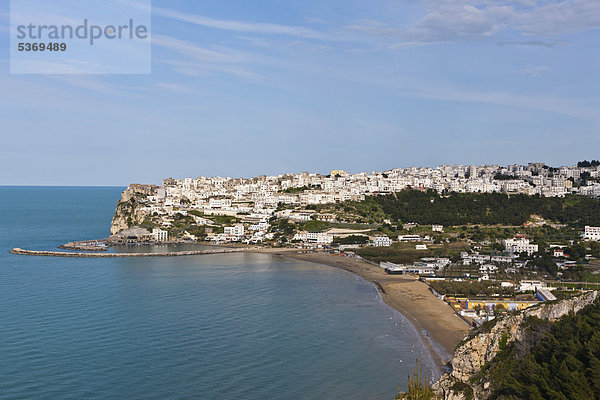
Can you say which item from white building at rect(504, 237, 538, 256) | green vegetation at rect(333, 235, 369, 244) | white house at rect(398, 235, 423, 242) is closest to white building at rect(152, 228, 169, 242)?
green vegetation at rect(333, 235, 369, 244)

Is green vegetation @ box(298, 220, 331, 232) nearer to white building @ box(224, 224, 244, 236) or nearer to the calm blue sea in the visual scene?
white building @ box(224, 224, 244, 236)

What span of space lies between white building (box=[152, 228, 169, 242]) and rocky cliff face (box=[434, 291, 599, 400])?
41.4 metres

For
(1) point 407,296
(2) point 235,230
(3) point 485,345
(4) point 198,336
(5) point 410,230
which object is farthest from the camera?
(2) point 235,230

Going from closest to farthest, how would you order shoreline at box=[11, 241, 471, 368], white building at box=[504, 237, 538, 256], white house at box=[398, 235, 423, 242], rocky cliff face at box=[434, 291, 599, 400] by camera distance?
rocky cliff face at box=[434, 291, 599, 400], shoreline at box=[11, 241, 471, 368], white building at box=[504, 237, 538, 256], white house at box=[398, 235, 423, 242]

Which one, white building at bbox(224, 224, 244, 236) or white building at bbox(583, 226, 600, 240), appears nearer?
white building at bbox(583, 226, 600, 240)

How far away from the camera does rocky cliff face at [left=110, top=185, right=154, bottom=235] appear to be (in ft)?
178

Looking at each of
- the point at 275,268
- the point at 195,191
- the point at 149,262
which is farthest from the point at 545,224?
the point at 195,191

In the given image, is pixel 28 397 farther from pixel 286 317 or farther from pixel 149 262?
pixel 149 262

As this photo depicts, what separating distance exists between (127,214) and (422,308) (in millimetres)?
39845

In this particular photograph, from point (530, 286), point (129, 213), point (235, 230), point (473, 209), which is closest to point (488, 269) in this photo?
point (530, 286)

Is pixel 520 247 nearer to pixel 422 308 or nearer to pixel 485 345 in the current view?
pixel 422 308

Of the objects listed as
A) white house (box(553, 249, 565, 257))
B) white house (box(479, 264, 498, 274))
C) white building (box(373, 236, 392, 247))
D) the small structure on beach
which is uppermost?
the small structure on beach

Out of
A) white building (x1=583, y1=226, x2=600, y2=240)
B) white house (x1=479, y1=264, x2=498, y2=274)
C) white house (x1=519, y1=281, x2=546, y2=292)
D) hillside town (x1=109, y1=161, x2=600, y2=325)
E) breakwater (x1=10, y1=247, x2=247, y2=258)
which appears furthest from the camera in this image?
white building (x1=583, y1=226, x2=600, y2=240)

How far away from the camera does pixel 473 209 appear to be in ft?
181
